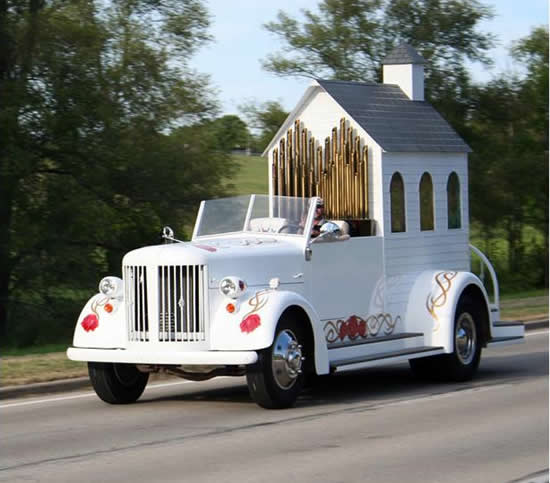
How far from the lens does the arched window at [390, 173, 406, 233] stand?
1438 cm

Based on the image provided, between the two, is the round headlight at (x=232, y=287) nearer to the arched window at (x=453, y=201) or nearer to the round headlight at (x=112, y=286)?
the round headlight at (x=112, y=286)

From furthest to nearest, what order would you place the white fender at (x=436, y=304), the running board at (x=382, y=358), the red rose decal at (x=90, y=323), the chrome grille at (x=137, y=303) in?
the white fender at (x=436, y=304), the running board at (x=382, y=358), the red rose decal at (x=90, y=323), the chrome grille at (x=137, y=303)

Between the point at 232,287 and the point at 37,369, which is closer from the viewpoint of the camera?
the point at 232,287

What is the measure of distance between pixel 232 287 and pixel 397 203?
137 inches

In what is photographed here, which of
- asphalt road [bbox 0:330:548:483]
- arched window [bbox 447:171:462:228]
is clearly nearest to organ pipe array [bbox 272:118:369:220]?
arched window [bbox 447:171:462:228]

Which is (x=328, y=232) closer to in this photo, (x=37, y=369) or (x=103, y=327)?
(x=103, y=327)

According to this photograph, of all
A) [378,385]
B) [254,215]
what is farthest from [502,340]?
[254,215]

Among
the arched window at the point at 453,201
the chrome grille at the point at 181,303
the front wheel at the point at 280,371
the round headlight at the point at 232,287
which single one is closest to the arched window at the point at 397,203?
the arched window at the point at 453,201

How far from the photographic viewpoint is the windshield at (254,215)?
13.3 meters

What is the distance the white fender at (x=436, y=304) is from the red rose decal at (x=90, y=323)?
3826 millimetres

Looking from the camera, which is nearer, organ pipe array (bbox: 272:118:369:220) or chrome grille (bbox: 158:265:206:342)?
chrome grille (bbox: 158:265:206:342)

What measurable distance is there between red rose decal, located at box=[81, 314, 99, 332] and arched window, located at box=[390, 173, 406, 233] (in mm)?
3847

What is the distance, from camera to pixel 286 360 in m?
11.8

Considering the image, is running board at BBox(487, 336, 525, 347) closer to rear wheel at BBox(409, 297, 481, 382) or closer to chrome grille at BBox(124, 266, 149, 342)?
rear wheel at BBox(409, 297, 481, 382)
